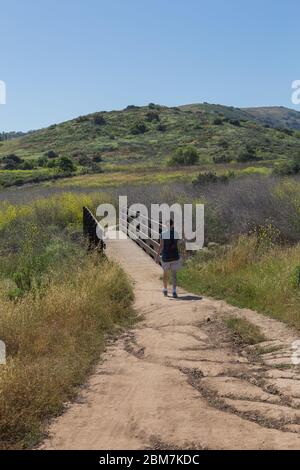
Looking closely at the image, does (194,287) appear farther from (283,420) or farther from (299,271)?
(283,420)

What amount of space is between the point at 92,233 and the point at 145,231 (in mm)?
1712

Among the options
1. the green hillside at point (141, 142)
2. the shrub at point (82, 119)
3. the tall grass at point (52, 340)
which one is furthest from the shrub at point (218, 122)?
the tall grass at point (52, 340)

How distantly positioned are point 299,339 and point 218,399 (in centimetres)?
223

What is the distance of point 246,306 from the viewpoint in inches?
366

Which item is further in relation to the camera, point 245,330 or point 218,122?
point 218,122

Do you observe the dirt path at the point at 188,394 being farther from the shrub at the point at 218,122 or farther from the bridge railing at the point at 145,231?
the shrub at the point at 218,122

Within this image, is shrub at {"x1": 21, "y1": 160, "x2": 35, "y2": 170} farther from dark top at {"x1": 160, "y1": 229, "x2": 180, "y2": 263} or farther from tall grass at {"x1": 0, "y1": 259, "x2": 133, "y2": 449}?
dark top at {"x1": 160, "y1": 229, "x2": 180, "y2": 263}

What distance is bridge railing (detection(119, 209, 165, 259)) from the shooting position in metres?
15.3

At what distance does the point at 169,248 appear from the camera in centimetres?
1097

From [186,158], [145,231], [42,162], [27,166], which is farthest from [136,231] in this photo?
[42,162]

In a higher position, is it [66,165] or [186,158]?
[186,158]

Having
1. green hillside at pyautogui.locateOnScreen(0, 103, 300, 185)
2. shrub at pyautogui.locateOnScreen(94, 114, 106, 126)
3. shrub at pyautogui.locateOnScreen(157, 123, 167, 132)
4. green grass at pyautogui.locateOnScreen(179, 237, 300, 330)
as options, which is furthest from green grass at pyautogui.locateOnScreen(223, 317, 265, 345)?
shrub at pyautogui.locateOnScreen(94, 114, 106, 126)

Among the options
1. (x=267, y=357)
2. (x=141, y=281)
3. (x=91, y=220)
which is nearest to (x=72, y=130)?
(x=91, y=220)

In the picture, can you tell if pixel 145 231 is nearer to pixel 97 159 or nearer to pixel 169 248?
pixel 169 248
